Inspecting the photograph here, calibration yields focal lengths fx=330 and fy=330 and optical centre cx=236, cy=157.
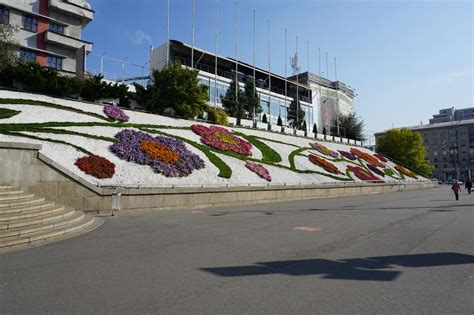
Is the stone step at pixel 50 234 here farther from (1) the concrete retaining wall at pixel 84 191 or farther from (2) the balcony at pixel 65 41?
(2) the balcony at pixel 65 41

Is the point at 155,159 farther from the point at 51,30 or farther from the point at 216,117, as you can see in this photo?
the point at 51,30

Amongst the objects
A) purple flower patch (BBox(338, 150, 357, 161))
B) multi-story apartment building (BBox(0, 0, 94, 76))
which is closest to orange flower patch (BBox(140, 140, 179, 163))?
multi-story apartment building (BBox(0, 0, 94, 76))

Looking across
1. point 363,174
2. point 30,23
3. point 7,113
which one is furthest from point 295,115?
point 7,113

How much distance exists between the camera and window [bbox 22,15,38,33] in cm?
3616

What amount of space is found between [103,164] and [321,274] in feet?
44.8

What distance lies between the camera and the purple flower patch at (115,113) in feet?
77.8

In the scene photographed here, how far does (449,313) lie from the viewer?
4.36 metres

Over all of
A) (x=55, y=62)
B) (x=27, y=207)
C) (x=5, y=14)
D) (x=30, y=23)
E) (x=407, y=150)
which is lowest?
(x=27, y=207)

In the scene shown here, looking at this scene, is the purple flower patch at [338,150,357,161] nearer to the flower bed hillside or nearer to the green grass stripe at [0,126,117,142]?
the flower bed hillside

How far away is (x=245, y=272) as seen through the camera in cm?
616

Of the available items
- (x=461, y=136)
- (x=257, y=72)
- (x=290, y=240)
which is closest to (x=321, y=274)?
(x=290, y=240)

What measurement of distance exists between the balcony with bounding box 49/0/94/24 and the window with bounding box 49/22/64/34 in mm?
1779

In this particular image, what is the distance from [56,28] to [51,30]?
50.3 inches

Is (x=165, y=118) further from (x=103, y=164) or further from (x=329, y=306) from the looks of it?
(x=329, y=306)
